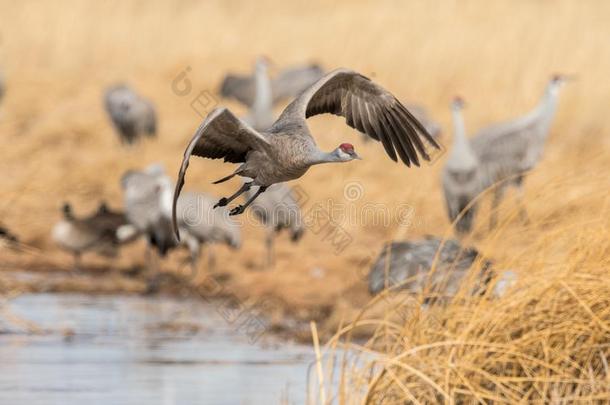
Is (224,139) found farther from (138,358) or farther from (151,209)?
(151,209)

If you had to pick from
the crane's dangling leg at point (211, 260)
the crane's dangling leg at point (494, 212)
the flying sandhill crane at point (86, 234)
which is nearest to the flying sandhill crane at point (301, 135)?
the crane's dangling leg at point (494, 212)

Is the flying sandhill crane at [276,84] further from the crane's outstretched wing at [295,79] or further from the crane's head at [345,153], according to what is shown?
the crane's head at [345,153]

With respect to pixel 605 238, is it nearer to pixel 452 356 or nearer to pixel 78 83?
pixel 452 356

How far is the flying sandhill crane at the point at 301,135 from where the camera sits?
5680 mm

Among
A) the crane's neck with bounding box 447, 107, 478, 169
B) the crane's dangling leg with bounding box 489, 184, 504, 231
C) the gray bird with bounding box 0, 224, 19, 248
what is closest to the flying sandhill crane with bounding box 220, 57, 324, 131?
the crane's neck with bounding box 447, 107, 478, 169

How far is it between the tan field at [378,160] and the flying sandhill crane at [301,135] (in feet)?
2.09

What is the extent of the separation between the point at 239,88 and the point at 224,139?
13.4 metres

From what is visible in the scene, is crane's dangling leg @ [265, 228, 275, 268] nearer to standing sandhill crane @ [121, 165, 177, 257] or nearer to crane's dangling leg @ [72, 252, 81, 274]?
standing sandhill crane @ [121, 165, 177, 257]

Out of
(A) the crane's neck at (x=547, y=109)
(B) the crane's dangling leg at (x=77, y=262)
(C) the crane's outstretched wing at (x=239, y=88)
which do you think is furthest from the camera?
(C) the crane's outstretched wing at (x=239, y=88)

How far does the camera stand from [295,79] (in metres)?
18.3

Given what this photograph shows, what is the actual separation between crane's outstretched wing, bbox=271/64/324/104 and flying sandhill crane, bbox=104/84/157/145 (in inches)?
68.3

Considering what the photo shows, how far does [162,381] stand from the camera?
26.7ft

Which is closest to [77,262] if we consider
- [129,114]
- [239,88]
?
[129,114]

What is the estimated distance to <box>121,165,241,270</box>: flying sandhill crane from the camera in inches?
496
